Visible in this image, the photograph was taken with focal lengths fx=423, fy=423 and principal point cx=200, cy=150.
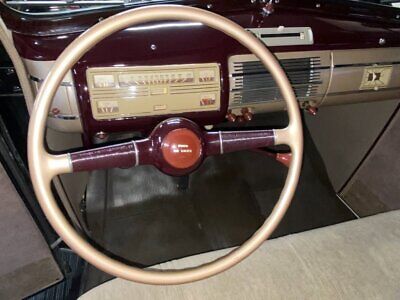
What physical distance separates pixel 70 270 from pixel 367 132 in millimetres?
1082

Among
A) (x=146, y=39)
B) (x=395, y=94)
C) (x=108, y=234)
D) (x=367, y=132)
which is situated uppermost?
(x=146, y=39)

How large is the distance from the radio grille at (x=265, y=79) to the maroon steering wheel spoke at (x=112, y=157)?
0.35 meters

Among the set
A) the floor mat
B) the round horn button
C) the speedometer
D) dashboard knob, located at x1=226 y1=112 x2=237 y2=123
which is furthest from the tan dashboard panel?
the floor mat

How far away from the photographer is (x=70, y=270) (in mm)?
1332

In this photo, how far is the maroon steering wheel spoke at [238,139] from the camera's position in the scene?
79 cm

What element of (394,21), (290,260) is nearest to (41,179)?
(290,260)

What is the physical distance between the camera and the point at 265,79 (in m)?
1.06

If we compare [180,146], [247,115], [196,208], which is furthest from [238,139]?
[196,208]

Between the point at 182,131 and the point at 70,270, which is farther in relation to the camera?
the point at 70,270

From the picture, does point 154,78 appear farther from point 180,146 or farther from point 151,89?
point 180,146

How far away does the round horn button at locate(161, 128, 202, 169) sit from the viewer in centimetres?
77

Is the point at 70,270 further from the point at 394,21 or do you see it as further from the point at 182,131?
the point at 394,21

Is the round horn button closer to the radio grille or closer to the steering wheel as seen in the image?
the steering wheel

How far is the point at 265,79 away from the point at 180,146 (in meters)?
0.39
